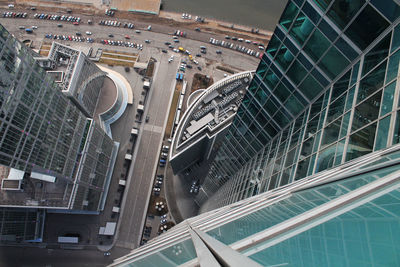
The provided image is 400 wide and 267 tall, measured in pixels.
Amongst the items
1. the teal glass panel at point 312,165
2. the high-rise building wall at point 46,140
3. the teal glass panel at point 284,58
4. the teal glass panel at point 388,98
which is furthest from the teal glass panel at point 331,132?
the high-rise building wall at point 46,140

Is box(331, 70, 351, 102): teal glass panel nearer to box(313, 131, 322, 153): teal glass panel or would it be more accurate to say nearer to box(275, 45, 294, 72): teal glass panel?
box(313, 131, 322, 153): teal glass panel

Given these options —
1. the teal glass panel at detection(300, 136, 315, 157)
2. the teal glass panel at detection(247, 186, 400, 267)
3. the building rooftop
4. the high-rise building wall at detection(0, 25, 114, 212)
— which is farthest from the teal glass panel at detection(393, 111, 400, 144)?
the building rooftop

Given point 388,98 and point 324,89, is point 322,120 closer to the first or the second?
point 324,89

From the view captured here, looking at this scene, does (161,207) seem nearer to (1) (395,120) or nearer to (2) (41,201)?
(2) (41,201)

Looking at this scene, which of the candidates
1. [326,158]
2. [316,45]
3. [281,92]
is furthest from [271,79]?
[326,158]

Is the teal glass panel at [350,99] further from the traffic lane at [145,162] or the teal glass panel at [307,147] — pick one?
the traffic lane at [145,162]
